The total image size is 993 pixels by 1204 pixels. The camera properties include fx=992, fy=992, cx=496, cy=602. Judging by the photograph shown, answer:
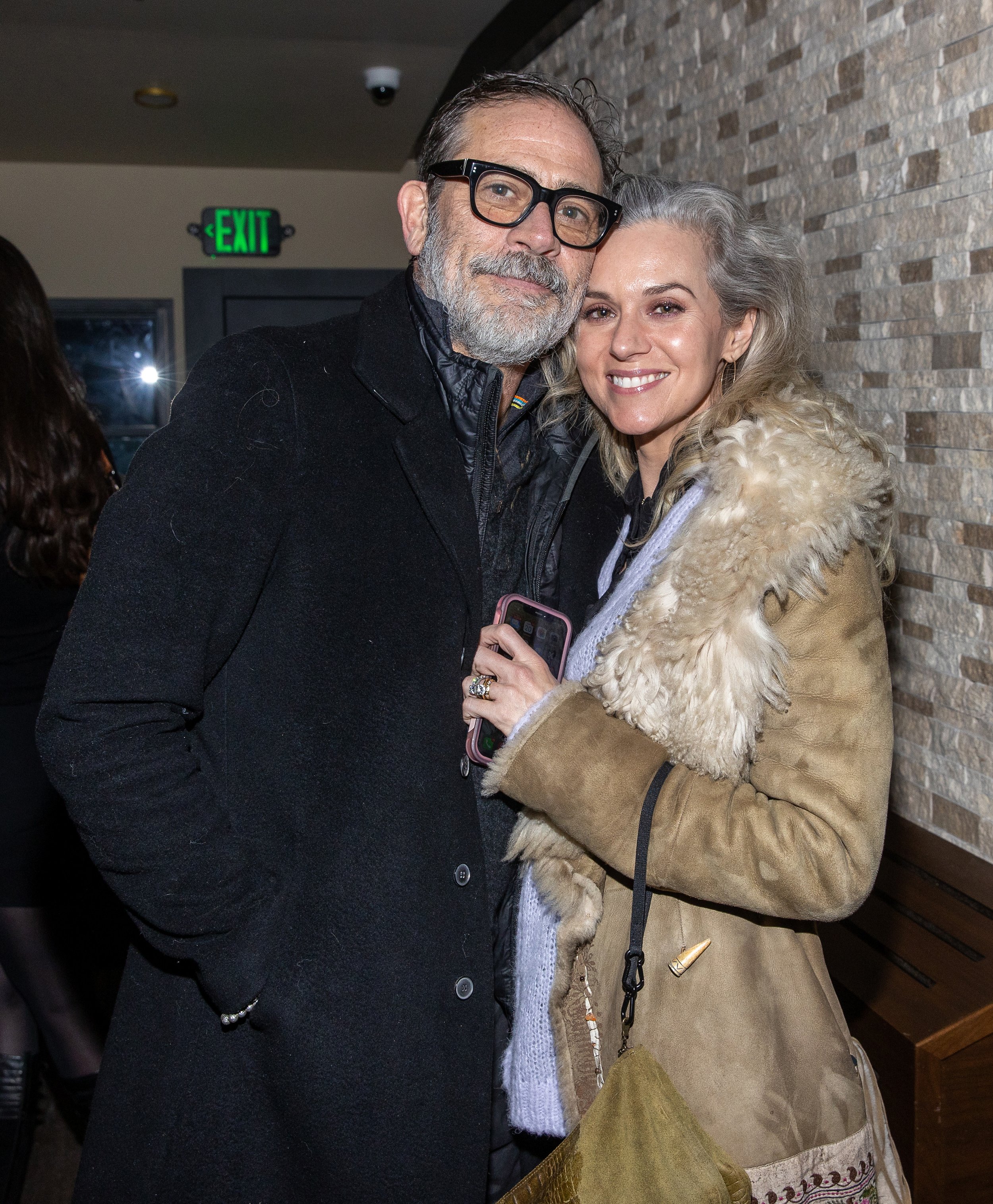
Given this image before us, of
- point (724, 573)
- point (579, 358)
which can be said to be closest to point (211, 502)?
point (724, 573)

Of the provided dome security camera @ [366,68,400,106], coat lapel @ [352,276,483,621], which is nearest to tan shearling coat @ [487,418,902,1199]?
coat lapel @ [352,276,483,621]

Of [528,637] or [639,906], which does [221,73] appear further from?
[639,906]

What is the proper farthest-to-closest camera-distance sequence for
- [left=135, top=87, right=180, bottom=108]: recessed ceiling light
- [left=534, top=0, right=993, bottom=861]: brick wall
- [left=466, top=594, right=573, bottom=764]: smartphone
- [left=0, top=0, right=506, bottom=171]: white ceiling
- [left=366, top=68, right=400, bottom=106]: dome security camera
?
[left=135, top=87, right=180, bottom=108]: recessed ceiling light
[left=366, top=68, right=400, bottom=106]: dome security camera
[left=0, top=0, right=506, bottom=171]: white ceiling
[left=534, top=0, right=993, bottom=861]: brick wall
[left=466, top=594, right=573, bottom=764]: smartphone

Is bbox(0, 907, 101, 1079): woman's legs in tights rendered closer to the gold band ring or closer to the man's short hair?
the gold band ring

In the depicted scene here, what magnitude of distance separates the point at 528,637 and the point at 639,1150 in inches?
25.3

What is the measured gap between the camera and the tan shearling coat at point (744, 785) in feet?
3.77

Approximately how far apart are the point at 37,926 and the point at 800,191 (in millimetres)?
2263

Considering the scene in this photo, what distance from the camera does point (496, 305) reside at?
1.36 meters

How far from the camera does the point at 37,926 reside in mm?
2197

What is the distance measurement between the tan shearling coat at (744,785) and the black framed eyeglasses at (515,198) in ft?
1.40

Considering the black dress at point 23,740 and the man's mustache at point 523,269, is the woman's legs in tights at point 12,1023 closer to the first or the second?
the black dress at point 23,740

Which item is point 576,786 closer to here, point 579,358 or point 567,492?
point 567,492

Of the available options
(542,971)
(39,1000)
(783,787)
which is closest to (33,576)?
(39,1000)

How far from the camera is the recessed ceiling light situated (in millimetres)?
4027
